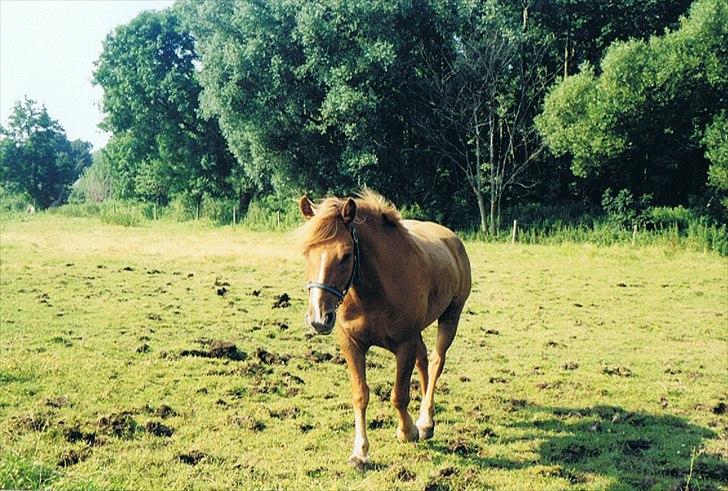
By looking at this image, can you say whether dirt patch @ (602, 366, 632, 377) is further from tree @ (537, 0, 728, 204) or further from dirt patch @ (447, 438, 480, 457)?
tree @ (537, 0, 728, 204)

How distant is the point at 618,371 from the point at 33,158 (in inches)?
2659

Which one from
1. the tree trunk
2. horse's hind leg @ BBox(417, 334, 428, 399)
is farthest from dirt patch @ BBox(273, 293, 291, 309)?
the tree trunk

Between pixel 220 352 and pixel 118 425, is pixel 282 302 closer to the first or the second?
pixel 220 352

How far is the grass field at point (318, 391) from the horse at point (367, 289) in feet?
1.64

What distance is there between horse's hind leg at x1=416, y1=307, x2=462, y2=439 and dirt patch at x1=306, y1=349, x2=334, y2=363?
8.10ft

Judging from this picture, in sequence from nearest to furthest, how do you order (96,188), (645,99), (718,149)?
(718,149), (645,99), (96,188)

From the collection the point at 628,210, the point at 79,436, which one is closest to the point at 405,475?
the point at 79,436

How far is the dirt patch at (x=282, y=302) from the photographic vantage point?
1232 cm

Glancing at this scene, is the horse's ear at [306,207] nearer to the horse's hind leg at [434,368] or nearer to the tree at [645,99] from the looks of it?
the horse's hind leg at [434,368]

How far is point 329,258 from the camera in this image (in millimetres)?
4594

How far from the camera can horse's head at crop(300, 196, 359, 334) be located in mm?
4395

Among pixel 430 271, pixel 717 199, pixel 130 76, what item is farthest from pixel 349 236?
pixel 130 76

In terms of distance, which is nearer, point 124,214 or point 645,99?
point 645,99

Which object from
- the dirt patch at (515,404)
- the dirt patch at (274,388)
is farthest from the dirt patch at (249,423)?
the dirt patch at (515,404)
